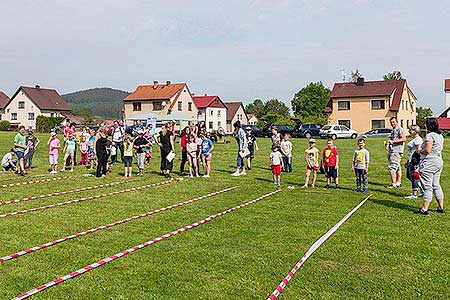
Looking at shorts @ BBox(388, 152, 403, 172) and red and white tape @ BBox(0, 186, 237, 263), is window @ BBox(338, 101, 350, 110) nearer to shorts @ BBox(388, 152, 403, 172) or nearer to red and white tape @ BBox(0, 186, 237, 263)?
shorts @ BBox(388, 152, 403, 172)

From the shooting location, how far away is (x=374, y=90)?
6169cm

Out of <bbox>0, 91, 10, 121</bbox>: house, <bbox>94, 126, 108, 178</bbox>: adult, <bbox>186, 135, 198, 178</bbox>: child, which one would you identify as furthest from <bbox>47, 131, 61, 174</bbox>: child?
<bbox>0, 91, 10, 121</bbox>: house

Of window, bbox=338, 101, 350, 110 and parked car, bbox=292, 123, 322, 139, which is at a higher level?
window, bbox=338, 101, 350, 110

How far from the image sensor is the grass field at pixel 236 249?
17.5 ft

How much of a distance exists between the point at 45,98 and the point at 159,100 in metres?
23.7

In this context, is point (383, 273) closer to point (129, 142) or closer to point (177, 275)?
point (177, 275)

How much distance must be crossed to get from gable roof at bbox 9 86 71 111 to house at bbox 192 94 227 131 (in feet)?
75.7

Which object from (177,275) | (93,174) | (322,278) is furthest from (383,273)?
(93,174)

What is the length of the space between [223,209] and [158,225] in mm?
1839

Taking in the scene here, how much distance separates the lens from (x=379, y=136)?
152 ft

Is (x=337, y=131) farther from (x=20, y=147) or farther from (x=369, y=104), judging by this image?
(x=20, y=147)

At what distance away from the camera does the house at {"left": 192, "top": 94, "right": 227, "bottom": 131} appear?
283 feet

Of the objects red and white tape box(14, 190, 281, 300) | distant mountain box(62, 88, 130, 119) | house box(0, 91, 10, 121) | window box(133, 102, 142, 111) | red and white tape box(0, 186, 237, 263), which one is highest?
distant mountain box(62, 88, 130, 119)

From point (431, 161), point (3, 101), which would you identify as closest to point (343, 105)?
point (431, 161)
